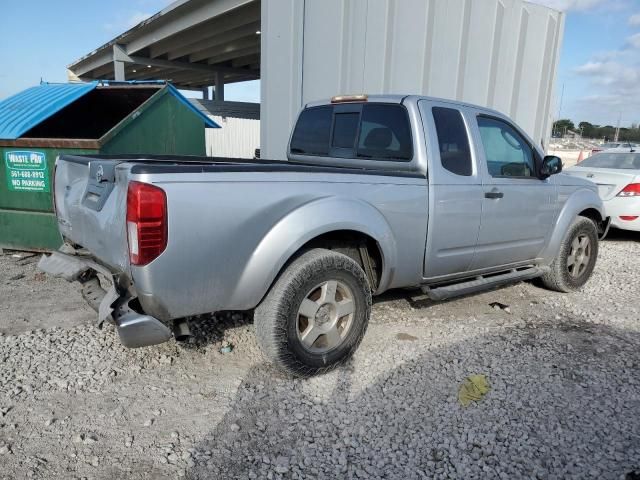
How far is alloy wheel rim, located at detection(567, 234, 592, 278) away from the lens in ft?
17.2

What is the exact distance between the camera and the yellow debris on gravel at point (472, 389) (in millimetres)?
3066

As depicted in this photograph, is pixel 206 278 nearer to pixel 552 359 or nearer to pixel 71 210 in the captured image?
pixel 71 210

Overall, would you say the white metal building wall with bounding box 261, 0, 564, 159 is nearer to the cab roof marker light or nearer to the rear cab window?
the rear cab window

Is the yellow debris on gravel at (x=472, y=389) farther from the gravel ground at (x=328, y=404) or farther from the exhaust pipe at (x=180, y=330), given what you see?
the exhaust pipe at (x=180, y=330)

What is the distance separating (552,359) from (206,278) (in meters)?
2.61

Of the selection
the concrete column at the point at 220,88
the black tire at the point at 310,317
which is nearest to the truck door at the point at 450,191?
the black tire at the point at 310,317

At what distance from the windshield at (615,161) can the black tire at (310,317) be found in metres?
7.07

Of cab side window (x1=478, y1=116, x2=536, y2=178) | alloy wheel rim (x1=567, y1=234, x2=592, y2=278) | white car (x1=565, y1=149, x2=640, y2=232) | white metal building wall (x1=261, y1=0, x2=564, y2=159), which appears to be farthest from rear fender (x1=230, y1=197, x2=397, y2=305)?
white car (x1=565, y1=149, x2=640, y2=232)

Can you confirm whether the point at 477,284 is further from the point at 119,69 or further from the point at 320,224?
the point at 119,69

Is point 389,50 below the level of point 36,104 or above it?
above

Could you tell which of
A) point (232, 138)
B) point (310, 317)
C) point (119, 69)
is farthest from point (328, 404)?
point (119, 69)

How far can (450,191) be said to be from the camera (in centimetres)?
381

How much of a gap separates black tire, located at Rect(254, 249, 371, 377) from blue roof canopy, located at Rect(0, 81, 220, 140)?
13.5ft

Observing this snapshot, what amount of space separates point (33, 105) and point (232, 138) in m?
17.6
